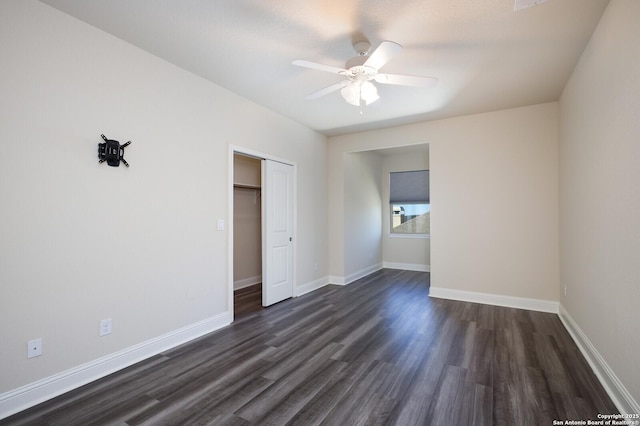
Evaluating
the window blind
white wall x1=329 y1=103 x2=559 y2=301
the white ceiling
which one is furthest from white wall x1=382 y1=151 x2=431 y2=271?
the white ceiling

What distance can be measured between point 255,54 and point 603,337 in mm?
3633

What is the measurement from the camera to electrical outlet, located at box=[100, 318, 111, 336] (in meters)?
2.40

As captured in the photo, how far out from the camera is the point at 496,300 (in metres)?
4.25

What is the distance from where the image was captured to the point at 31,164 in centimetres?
205

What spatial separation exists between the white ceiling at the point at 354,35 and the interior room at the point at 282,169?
2 cm

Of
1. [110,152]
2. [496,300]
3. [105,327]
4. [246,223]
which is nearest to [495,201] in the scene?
[496,300]

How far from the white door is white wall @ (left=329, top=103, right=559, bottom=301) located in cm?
216

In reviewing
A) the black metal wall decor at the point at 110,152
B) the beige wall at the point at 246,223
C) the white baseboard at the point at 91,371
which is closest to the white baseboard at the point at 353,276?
the beige wall at the point at 246,223

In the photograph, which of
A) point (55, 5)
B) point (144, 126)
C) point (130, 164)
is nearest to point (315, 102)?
point (144, 126)

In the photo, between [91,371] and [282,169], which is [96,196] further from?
[282,169]

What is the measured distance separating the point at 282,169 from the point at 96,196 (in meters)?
2.48

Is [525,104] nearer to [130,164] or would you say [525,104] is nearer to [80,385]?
[130,164]

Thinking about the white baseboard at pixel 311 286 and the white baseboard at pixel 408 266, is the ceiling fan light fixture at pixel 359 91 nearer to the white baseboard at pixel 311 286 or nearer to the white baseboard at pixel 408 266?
the white baseboard at pixel 311 286

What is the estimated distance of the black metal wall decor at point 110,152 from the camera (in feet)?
7.89
